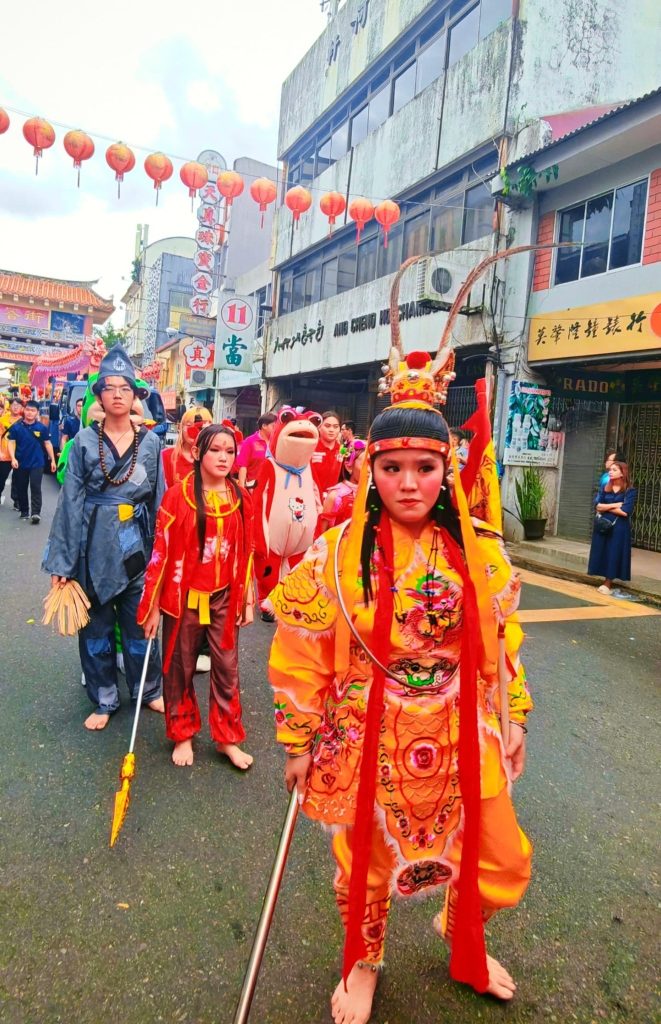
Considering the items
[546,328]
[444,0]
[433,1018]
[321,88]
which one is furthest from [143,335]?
[433,1018]

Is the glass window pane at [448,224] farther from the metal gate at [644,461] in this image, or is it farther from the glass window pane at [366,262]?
the metal gate at [644,461]

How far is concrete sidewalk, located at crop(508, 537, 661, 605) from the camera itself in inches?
309

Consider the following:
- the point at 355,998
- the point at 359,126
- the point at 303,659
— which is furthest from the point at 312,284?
the point at 355,998

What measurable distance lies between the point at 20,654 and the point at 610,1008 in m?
4.04

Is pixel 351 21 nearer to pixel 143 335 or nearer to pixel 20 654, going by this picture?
pixel 20 654

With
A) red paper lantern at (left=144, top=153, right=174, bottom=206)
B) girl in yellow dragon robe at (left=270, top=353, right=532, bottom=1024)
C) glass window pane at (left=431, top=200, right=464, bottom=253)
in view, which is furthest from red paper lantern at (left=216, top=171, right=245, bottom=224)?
girl in yellow dragon robe at (left=270, top=353, right=532, bottom=1024)

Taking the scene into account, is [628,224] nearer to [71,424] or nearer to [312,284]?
[71,424]

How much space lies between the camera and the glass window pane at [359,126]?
656 inches

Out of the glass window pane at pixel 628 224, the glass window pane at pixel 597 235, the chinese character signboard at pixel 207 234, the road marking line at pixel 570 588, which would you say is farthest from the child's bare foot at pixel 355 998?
the chinese character signboard at pixel 207 234

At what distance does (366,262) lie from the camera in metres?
16.4

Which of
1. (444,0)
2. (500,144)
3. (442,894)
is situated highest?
(444,0)

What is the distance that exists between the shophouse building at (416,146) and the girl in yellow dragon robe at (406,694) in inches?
270

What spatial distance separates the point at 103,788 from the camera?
288 centimetres

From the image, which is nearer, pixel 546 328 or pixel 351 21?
pixel 546 328
